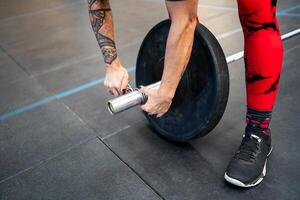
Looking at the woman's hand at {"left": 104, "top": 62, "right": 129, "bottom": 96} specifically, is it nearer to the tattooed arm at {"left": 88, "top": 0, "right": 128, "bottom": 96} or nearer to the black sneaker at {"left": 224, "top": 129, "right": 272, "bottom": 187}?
the tattooed arm at {"left": 88, "top": 0, "right": 128, "bottom": 96}

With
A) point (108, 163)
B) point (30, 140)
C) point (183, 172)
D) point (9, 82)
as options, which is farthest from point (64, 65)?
point (183, 172)

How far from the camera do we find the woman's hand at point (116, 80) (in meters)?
0.89

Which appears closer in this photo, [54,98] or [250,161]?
[250,161]

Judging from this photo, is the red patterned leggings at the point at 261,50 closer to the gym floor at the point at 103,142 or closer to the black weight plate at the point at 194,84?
the black weight plate at the point at 194,84

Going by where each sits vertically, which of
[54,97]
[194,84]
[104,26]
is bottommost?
[54,97]

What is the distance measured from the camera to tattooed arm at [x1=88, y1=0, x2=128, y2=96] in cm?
90

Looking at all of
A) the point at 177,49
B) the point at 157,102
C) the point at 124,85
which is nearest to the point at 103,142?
the point at 124,85

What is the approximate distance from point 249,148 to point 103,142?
1.85 feet

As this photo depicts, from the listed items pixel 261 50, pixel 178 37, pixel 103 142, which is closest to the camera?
pixel 178 37

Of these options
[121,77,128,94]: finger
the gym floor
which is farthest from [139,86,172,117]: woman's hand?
the gym floor

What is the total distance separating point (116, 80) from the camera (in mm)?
886

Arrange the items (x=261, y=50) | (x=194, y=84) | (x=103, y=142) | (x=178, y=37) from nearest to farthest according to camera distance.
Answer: (x=178, y=37)
(x=261, y=50)
(x=194, y=84)
(x=103, y=142)

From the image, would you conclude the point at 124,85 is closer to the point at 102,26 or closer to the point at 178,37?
the point at 102,26

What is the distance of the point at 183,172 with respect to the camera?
1.00 metres
